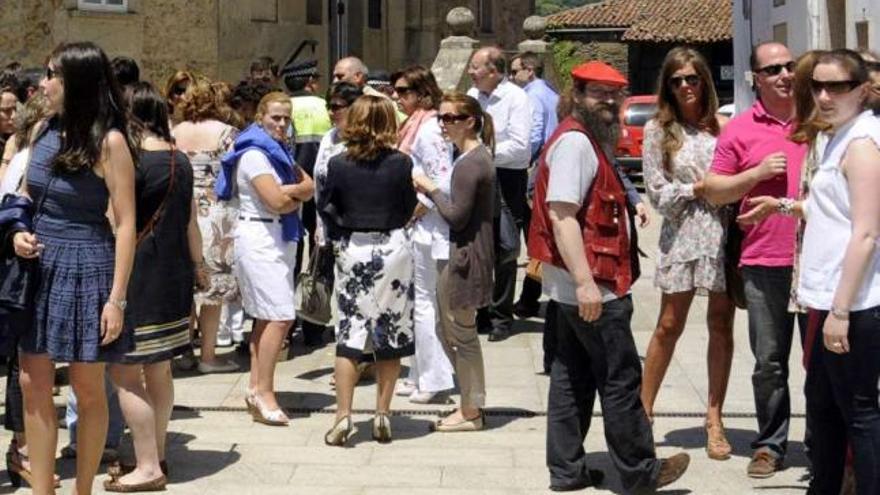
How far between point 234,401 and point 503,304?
296 centimetres

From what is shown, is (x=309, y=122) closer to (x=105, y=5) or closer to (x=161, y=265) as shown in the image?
(x=161, y=265)

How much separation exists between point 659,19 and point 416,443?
173ft

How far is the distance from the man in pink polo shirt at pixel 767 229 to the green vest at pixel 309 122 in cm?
480

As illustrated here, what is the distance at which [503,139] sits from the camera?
12102mm

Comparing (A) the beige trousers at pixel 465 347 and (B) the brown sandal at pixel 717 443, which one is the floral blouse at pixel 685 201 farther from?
(A) the beige trousers at pixel 465 347

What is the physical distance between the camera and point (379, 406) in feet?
28.2

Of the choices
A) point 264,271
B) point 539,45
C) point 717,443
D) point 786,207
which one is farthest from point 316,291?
point 539,45

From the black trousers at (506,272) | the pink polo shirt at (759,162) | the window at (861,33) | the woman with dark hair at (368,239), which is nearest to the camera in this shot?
the pink polo shirt at (759,162)

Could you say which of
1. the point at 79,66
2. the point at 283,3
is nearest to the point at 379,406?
the point at 79,66

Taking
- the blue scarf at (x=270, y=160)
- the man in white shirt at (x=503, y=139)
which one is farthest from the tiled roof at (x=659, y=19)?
the blue scarf at (x=270, y=160)

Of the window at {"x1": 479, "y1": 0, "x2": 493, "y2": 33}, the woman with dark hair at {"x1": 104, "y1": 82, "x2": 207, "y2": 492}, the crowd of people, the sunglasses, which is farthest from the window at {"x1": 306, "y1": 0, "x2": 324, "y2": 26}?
the sunglasses

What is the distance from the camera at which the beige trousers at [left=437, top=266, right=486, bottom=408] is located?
8.84 m

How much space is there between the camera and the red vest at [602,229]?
7.18 m

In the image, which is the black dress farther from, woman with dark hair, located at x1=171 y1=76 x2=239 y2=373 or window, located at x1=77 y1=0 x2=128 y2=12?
window, located at x1=77 y1=0 x2=128 y2=12
